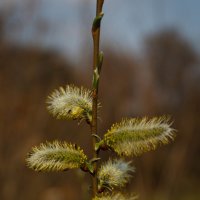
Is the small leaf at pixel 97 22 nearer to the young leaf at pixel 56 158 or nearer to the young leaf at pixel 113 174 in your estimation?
the young leaf at pixel 56 158

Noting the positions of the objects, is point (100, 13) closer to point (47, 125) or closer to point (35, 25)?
point (35, 25)

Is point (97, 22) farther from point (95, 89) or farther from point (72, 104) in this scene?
point (72, 104)

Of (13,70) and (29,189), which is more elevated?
(13,70)

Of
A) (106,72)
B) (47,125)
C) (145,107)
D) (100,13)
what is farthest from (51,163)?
(106,72)

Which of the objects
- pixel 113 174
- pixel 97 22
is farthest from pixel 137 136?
pixel 97 22

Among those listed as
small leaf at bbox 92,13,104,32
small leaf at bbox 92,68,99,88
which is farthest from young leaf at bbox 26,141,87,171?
small leaf at bbox 92,13,104,32

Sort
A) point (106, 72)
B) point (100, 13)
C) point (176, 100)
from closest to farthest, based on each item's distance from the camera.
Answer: point (100, 13) < point (106, 72) < point (176, 100)

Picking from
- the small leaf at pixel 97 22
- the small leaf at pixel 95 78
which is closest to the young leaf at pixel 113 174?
the small leaf at pixel 95 78
